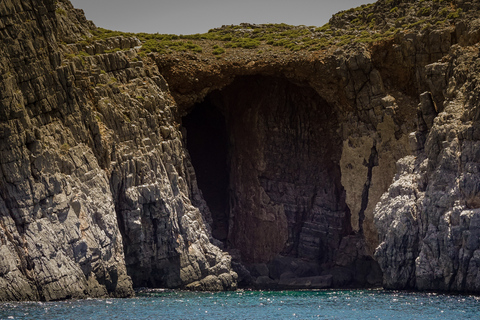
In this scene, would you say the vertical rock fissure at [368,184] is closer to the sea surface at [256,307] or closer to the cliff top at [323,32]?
the cliff top at [323,32]

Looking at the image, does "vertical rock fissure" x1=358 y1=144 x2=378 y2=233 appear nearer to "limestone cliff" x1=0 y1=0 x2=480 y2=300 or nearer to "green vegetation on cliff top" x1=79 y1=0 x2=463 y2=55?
"limestone cliff" x1=0 y1=0 x2=480 y2=300

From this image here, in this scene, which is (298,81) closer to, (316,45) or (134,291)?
(316,45)

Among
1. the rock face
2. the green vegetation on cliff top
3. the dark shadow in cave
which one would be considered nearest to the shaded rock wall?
the green vegetation on cliff top

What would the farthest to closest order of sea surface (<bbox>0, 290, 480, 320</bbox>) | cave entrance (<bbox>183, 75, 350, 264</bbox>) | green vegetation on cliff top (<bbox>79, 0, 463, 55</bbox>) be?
1. cave entrance (<bbox>183, 75, 350, 264</bbox>)
2. green vegetation on cliff top (<bbox>79, 0, 463, 55</bbox>)
3. sea surface (<bbox>0, 290, 480, 320</bbox>)

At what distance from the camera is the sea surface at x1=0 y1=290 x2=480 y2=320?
54688mm

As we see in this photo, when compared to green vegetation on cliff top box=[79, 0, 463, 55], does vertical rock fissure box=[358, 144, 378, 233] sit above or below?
below

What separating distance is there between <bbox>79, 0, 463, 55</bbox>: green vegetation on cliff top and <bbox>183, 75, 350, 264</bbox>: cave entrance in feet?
11.7

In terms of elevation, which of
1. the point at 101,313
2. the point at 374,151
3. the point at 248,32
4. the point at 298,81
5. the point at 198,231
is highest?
the point at 248,32

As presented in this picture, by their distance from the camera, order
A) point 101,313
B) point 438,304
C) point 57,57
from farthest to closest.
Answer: point 57,57 → point 438,304 → point 101,313

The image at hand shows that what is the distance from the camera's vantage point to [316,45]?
79.9 m

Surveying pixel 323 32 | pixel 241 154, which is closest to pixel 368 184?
pixel 241 154

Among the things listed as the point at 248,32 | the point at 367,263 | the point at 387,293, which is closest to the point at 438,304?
the point at 387,293

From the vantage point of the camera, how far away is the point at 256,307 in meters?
61.2

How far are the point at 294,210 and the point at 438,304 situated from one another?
2414 cm
